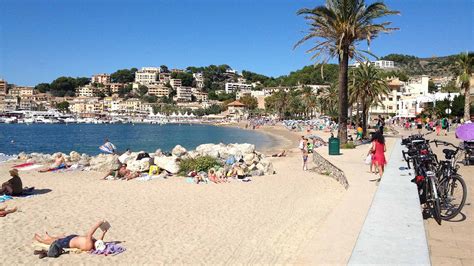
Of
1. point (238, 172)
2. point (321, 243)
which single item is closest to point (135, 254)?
point (321, 243)

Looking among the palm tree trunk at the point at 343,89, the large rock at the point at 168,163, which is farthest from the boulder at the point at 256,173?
the palm tree trunk at the point at 343,89

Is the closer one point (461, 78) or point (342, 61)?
point (342, 61)

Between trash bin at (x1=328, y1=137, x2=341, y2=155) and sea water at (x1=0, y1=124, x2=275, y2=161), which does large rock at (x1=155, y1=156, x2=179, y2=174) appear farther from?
sea water at (x1=0, y1=124, x2=275, y2=161)

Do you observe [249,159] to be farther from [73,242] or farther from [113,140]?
[113,140]

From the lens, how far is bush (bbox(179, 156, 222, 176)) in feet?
53.6

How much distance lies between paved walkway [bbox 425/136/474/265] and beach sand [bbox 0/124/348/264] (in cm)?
158

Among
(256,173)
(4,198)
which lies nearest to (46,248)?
(4,198)

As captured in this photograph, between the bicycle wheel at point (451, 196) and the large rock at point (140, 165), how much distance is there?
1244cm

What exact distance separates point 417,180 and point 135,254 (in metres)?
4.74

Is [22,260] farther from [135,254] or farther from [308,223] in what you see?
[308,223]

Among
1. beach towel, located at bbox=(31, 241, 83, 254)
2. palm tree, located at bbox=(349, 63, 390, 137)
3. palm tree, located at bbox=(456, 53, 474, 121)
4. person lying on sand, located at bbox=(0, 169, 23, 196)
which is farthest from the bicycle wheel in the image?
palm tree, located at bbox=(456, 53, 474, 121)

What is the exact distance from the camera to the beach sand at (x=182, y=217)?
674 centimetres

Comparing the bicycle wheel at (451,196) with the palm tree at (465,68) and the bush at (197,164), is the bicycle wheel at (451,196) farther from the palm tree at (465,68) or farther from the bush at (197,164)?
the palm tree at (465,68)

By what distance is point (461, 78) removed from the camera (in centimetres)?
3825
